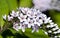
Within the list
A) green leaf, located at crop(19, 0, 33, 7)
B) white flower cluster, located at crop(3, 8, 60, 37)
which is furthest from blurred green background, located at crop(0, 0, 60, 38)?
white flower cluster, located at crop(3, 8, 60, 37)

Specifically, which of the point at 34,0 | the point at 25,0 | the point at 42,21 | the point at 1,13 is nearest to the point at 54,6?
the point at 34,0

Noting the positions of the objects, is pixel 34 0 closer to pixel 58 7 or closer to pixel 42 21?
pixel 58 7

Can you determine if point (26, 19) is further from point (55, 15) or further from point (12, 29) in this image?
point (55, 15)

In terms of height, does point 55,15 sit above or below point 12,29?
above

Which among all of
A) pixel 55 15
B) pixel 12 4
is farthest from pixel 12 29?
pixel 55 15

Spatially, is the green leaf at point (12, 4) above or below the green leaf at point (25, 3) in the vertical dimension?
below

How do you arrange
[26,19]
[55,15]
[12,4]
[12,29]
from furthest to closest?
[55,15] < [12,4] < [12,29] < [26,19]

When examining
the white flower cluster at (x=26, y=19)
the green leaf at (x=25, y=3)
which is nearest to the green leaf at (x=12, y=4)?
the green leaf at (x=25, y=3)

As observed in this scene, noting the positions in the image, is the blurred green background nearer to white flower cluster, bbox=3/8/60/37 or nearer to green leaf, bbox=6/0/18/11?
green leaf, bbox=6/0/18/11

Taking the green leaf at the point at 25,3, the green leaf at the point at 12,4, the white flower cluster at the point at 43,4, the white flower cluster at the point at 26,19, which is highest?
the white flower cluster at the point at 43,4

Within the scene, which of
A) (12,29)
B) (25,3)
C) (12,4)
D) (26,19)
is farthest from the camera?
(25,3)

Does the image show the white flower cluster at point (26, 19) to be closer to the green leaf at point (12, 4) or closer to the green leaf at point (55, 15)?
the green leaf at point (12, 4)

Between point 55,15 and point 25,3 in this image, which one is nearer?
point 25,3

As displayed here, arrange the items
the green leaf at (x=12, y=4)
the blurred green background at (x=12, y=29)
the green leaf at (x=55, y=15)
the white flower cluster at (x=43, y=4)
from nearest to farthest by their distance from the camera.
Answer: the blurred green background at (x=12, y=29)
the green leaf at (x=12, y=4)
the green leaf at (x=55, y=15)
the white flower cluster at (x=43, y=4)
